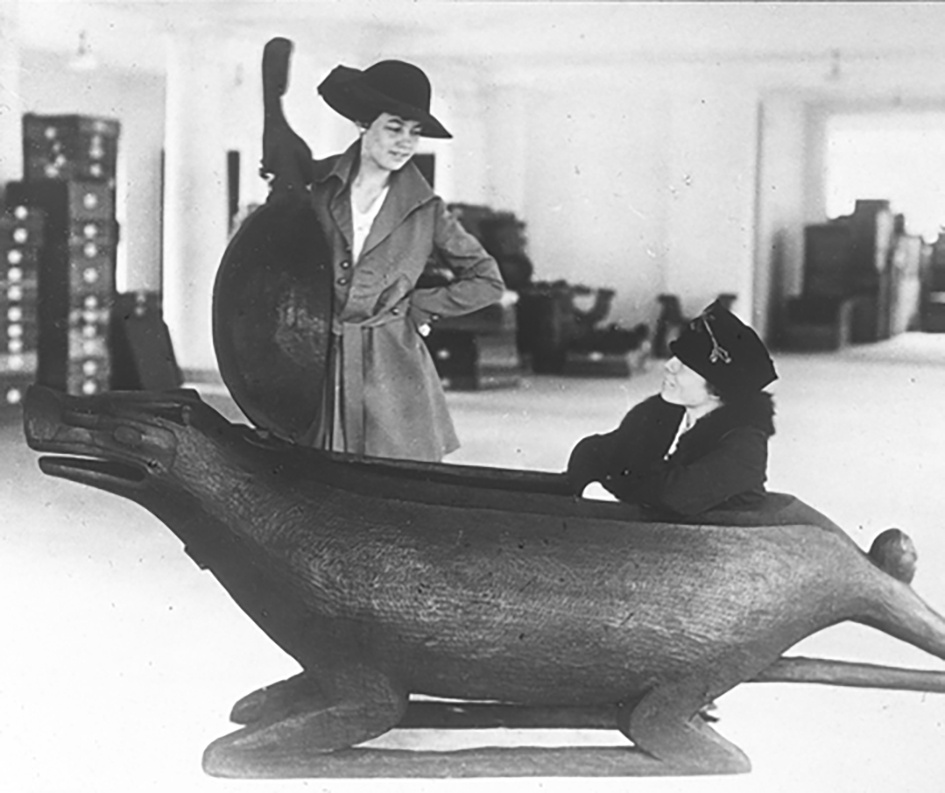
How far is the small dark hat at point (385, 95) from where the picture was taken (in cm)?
150

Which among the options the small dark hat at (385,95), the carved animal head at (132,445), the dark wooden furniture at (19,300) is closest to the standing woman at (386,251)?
the small dark hat at (385,95)

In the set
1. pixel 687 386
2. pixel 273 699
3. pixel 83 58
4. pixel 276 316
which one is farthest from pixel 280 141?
pixel 273 699

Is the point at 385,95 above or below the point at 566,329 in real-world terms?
above

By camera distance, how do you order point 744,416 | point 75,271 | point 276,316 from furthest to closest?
point 75,271
point 276,316
point 744,416

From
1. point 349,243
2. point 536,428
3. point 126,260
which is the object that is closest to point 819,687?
point 536,428

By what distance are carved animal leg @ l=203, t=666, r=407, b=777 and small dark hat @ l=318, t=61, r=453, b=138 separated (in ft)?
1.97

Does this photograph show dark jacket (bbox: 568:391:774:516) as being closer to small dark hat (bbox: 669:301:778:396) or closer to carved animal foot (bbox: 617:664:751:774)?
small dark hat (bbox: 669:301:778:396)

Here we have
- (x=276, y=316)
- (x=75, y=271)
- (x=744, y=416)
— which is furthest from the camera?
(x=75, y=271)

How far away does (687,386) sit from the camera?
57.7 inches

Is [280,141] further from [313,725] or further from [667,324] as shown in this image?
[313,725]

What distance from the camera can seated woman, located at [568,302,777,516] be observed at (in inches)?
56.8

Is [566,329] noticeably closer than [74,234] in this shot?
Yes

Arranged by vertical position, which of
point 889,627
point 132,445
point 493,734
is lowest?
point 493,734

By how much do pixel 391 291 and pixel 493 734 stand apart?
1.67 ft
